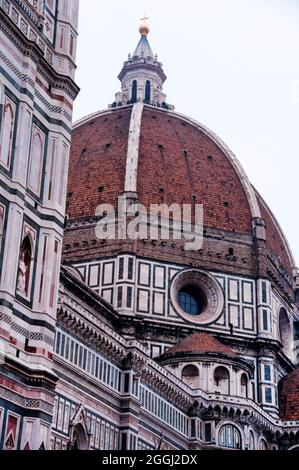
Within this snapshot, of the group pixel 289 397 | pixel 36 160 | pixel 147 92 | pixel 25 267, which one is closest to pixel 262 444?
pixel 289 397

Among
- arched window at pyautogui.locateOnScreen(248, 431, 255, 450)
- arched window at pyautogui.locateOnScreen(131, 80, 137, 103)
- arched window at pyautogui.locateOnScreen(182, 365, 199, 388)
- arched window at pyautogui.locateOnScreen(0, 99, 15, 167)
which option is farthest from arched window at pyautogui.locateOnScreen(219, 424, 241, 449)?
arched window at pyautogui.locateOnScreen(0, 99, 15, 167)

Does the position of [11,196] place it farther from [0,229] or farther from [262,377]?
[262,377]

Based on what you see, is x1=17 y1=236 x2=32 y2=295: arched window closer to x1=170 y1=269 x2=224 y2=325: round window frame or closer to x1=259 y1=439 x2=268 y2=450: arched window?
x1=259 y1=439 x2=268 y2=450: arched window

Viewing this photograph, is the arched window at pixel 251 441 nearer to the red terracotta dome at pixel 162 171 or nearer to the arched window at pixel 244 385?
the arched window at pixel 244 385

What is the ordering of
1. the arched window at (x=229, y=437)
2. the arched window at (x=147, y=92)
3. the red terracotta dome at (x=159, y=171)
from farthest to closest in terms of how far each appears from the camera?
the arched window at (x=147, y=92) → the red terracotta dome at (x=159, y=171) → the arched window at (x=229, y=437)

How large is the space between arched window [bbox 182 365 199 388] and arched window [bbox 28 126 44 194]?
3219 centimetres

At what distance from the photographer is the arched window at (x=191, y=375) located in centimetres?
4584

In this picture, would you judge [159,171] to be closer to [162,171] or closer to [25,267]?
[162,171]

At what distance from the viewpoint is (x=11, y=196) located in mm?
13680

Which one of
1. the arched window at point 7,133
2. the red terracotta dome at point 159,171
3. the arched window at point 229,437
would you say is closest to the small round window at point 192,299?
the red terracotta dome at point 159,171

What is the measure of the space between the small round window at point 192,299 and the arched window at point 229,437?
9.11 m

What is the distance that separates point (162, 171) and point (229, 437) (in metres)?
18.9
